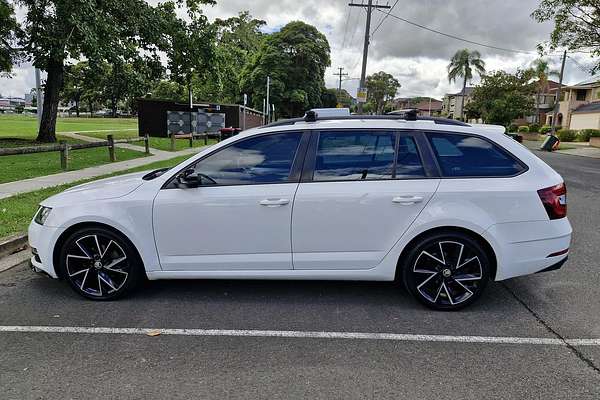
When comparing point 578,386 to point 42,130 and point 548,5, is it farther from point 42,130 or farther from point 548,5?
point 548,5

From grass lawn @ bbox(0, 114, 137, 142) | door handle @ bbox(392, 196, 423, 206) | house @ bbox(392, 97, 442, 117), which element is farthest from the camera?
house @ bbox(392, 97, 442, 117)

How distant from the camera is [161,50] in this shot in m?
20.8

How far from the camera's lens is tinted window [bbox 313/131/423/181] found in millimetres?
4023

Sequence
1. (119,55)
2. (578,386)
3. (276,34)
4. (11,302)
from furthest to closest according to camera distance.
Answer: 1. (276,34)
2. (119,55)
3. (11,302)
4. (578,386)

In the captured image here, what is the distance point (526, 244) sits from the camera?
12.9ft

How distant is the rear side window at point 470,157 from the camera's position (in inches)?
158

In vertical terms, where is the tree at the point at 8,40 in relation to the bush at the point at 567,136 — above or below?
above

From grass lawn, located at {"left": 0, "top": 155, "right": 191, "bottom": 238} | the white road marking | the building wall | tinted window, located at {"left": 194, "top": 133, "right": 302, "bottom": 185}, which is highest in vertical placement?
the building wall

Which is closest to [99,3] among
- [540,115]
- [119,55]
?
[119,55]

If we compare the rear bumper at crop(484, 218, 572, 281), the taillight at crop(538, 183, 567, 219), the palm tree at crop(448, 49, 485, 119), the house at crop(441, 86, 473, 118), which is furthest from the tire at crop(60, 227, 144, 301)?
the house at crop(441, 86, 473, 118)

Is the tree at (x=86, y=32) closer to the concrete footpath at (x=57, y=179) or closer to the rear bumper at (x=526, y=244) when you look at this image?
the concrete footpath at (x=57, y=179)

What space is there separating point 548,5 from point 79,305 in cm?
2572

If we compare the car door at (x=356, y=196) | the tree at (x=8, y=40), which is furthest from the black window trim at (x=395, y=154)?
the tree at (x=8, y=40)

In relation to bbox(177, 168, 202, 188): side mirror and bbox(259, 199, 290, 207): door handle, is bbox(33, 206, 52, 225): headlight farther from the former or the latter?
bbox(259, 199, 290, 207): door handle
